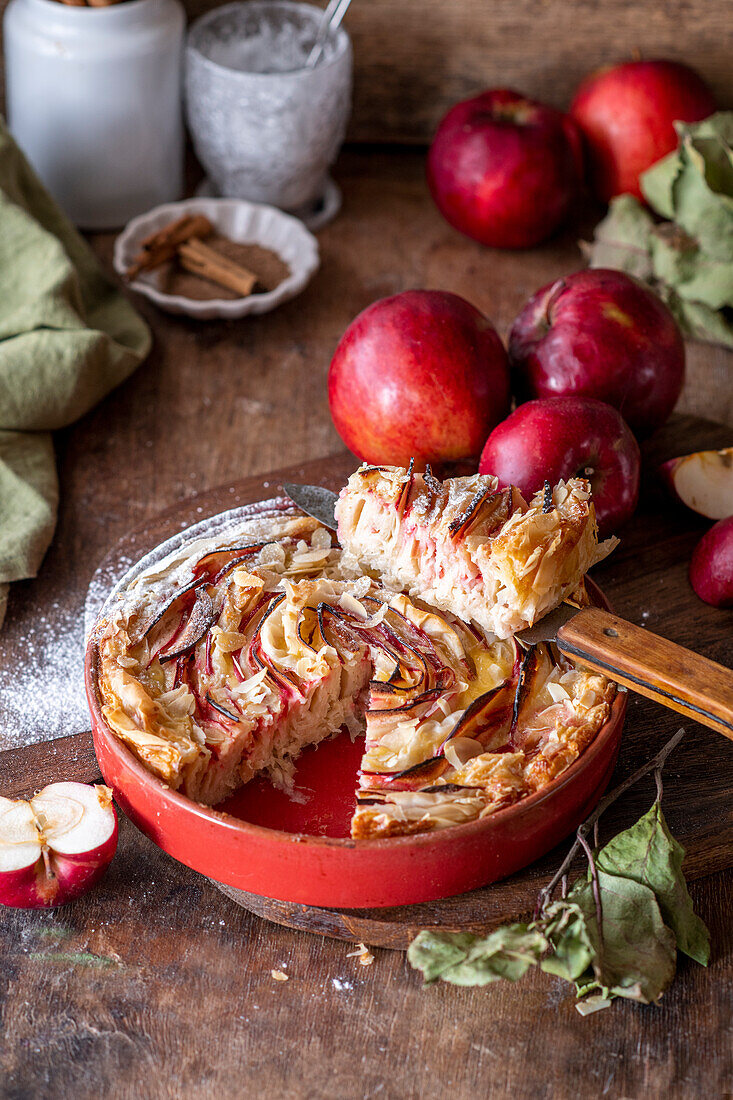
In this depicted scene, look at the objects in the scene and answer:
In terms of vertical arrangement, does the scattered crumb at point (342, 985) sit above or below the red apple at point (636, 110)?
below

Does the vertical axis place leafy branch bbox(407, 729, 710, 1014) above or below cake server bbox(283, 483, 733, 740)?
below

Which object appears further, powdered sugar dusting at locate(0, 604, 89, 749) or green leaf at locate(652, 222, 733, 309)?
green leaf at locate(652, 222, 733, 309)

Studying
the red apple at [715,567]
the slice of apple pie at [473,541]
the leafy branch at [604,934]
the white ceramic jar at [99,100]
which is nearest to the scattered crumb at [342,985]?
the leafy branch at [604,934]

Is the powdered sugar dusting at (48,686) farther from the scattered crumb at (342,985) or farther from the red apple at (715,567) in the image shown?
the red apple at (715,567)

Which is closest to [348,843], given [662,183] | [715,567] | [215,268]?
[715,567]

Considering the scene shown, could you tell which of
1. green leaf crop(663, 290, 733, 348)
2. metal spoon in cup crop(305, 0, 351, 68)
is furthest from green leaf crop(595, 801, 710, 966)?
metal spoon in cup crop(305, 0, 351, 68)

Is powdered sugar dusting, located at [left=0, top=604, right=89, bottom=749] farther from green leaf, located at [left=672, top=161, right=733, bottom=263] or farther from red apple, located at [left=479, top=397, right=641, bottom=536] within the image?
green leaf, located at [left=672, top=161, right=733, bottom=263]

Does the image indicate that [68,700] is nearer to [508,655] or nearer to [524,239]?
[508,655]
